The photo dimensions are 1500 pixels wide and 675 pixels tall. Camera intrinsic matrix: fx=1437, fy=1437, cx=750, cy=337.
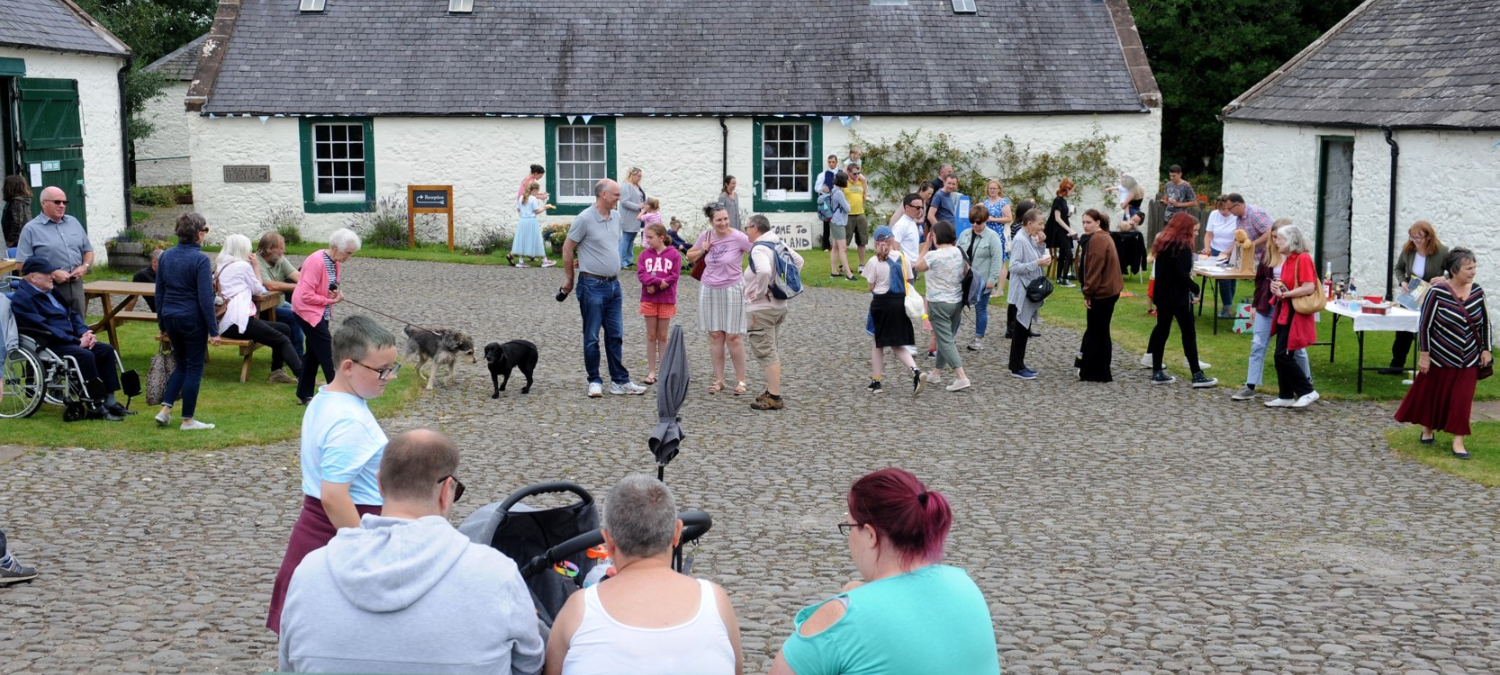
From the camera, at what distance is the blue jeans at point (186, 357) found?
35.0 ft

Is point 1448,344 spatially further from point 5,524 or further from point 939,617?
point 5,524

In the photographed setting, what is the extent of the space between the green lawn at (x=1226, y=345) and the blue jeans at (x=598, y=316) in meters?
5.14

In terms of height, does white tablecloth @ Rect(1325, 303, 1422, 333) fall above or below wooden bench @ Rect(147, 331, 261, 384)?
above

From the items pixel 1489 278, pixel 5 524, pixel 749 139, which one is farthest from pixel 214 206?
pixel 1489 278

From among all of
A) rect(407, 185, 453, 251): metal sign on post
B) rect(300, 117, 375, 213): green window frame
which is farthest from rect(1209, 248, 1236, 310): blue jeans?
rect(300, 117, 375, 213): green window frame

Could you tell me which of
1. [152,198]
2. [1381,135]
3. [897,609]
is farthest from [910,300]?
[152,198]

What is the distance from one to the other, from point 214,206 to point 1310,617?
23238 millimetres

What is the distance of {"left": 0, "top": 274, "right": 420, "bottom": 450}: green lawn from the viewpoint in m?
10.7

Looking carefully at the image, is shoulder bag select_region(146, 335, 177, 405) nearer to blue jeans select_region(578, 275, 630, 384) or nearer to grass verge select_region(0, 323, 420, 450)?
grass verge select_region(0, 323, 420, 450)

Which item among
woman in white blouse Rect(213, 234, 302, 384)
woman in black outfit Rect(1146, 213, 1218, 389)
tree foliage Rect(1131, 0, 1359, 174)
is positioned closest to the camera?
woman in white blouse Rect(213, 234, 302, 384)

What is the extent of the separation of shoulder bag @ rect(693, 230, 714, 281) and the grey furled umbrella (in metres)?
6.34

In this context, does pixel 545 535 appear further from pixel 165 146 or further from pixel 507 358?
pixel 165 146

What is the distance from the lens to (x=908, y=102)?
26.2 metres

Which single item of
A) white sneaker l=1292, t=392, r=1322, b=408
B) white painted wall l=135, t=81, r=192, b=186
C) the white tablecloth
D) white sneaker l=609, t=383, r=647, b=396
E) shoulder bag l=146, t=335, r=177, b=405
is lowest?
white sneaker l=1292, t=392, r=1322, b=408
